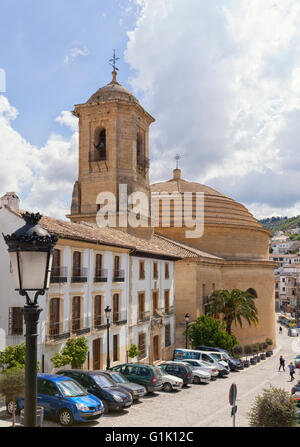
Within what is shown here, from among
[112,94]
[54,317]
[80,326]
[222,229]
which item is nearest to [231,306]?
[222,229]

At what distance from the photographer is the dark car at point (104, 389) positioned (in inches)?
672

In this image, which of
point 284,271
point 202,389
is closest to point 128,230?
point 202,389

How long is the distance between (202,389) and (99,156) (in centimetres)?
2526

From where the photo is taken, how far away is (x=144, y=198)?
4297 centimetres

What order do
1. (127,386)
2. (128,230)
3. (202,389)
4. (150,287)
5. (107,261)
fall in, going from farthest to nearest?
(128,230)
(150,287)
(107,261)
(202,389)
(127,386)

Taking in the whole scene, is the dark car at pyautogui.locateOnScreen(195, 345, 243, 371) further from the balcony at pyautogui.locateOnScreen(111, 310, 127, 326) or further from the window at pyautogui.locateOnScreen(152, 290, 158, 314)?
the balcony at pyautogui.locateOnScreen(111, 310, 127, 326)

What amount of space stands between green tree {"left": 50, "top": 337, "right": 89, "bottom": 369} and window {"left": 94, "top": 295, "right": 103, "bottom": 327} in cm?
344

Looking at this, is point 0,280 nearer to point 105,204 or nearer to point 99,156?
point 105,204

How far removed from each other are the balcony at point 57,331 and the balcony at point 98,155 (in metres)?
22.9

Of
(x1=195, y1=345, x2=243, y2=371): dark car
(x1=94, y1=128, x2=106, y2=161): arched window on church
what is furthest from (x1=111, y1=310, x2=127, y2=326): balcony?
(x1=94, y1=128, x2=106, y2=161): arched window on church

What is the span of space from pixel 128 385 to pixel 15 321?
5.82 meters

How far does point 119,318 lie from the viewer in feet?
90.2

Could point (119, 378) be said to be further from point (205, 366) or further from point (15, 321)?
point (205, 366)

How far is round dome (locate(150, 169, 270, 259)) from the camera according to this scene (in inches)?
2012
